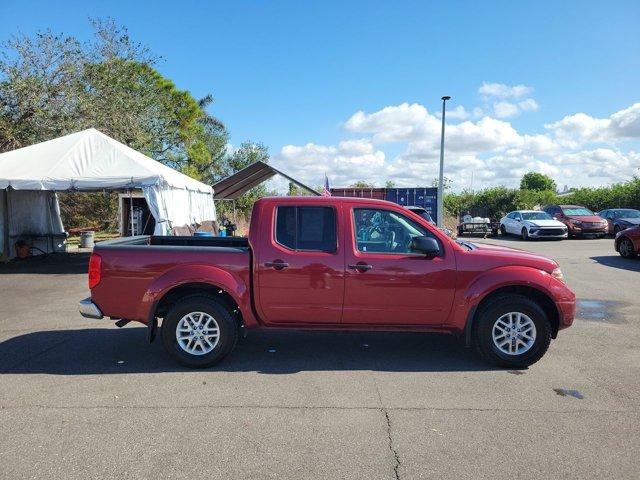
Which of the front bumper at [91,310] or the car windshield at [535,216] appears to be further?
the car windshield at [535,216]

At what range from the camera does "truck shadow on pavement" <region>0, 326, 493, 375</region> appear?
498 centimetres

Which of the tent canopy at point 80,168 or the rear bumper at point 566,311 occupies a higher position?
the tent canopy at point 80,168

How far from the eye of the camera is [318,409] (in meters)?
3.95

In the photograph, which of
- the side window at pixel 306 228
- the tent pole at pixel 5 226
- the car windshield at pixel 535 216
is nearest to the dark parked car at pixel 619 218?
the car windshield at pixel 535 216

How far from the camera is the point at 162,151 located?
32.7 metres

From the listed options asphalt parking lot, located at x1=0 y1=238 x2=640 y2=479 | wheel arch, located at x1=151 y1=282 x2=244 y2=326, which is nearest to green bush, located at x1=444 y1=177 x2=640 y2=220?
asphalt parking lot, located at x1=0 y1=238 x2=640 y2=479

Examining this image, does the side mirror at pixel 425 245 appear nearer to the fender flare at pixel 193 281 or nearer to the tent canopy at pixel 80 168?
the fender flare at pixel 193 281

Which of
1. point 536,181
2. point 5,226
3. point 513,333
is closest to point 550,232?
point 513,333

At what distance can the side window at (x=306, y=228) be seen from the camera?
4.99m

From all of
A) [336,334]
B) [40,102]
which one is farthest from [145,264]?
[40,102]

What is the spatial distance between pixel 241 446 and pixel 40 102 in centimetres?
2253

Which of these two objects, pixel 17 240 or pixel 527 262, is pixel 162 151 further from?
pixel 527 262

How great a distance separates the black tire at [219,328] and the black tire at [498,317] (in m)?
2.62

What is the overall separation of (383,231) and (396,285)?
619 millimetres
